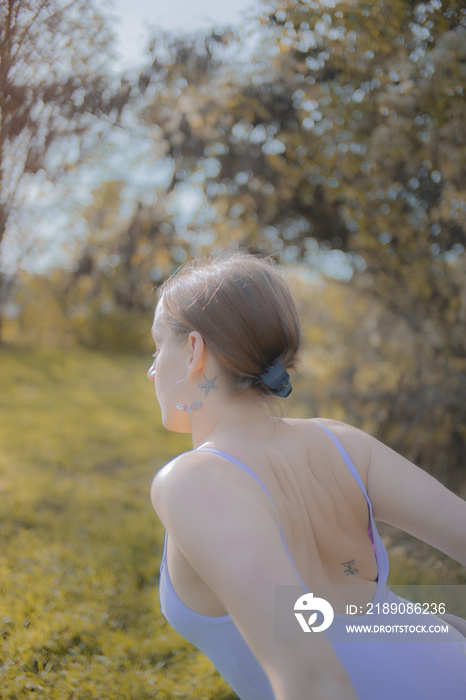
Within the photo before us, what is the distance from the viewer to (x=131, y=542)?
3273 millimetres

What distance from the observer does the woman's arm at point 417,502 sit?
1.25m

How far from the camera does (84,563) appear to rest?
290cm

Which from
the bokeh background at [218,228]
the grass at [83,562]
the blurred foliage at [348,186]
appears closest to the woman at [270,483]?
the bokeh background at [218,228]

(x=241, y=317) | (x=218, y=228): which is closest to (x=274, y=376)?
(x=241, y=317)

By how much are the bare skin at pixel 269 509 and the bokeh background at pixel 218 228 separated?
19.7 inches

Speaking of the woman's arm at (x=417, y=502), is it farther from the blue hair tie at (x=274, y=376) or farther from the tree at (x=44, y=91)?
the tree at (x=44, y=91)

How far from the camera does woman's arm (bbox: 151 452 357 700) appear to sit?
0.79 metres

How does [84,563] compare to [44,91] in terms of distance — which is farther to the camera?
[84,563]

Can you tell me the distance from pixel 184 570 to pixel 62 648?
56.0 inches

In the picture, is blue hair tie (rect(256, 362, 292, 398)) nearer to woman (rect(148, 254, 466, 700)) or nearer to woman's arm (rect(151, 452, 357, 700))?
woman (rect(148, 254, 466, 700))

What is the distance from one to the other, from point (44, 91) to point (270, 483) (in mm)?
1581

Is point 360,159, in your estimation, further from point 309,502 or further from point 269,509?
point 269,509

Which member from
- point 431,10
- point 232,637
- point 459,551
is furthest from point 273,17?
point 232,637

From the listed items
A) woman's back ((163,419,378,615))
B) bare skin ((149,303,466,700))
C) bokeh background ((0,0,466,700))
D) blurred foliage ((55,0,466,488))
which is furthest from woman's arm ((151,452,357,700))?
blurred foliage ((55,0,466,488))
